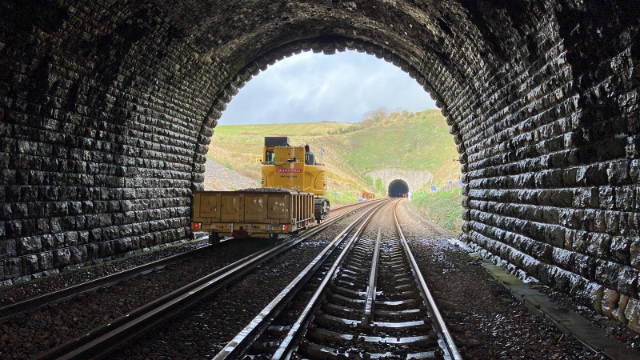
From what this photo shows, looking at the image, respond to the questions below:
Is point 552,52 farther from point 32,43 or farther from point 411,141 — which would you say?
point 411,141

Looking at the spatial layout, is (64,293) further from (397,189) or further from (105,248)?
(397,189)

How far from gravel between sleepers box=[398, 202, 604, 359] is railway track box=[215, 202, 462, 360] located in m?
0.31

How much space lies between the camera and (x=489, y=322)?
488cm

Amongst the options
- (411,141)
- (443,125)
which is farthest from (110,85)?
(443,125)

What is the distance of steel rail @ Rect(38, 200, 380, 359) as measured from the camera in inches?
143

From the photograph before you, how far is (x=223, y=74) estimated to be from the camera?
12.7 metres

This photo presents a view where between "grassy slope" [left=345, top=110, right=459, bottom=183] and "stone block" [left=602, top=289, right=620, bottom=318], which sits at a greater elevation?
"grassy slope" [left=345, top=110, right=459, bottom=183]

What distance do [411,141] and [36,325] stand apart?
94.8m

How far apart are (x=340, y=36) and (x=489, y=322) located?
10.6 metres

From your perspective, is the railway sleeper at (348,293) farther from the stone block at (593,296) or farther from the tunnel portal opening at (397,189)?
the tunnel portal opening at (397,189)

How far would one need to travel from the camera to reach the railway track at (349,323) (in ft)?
12.5

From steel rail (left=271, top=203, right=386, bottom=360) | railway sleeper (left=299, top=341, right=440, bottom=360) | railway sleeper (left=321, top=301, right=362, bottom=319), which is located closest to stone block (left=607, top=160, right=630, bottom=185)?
railway sleeper (left=299, top=341, right=440, bottom=360)

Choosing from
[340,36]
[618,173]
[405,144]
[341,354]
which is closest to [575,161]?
[618,173]

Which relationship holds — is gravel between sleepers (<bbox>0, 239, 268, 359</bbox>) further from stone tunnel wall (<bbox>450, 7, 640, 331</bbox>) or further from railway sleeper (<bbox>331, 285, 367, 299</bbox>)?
stone tunnel wall (<bbox>450, 7, 640, 331</bbox>)
